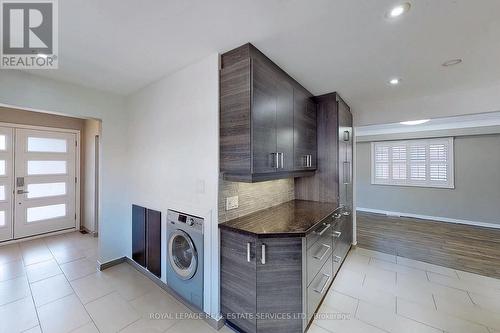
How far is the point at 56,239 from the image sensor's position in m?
4.07

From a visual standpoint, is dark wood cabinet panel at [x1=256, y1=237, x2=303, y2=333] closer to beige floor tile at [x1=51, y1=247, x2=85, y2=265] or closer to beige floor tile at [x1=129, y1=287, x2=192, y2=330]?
beige floor tile at [x1=129, y1=287, x2=192, y2=330]

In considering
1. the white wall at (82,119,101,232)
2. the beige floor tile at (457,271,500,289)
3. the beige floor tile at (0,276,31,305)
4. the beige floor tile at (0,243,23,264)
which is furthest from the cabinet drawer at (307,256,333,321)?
the white wall at (82,119,101,232)

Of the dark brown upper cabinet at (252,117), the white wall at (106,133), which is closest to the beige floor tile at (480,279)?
the dark brown upper cabinet at (252,117)

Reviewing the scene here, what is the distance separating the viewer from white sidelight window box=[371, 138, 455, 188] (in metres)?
5.49

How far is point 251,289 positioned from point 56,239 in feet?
14.7

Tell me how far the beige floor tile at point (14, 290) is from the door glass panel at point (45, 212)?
1991mm

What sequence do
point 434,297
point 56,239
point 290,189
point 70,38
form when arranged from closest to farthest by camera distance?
point 70,38
point 434,297
point 290,189
point 56,239

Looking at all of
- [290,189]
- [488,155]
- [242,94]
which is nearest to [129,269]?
[290,189]

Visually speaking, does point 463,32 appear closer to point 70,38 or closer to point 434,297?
point 434,297

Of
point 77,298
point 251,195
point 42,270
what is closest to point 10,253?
point 42,270

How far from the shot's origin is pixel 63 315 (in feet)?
6.64

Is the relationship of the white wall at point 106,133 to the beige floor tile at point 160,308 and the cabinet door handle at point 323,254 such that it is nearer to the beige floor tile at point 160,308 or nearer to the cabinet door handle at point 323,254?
the beige floor tile at point 160,308

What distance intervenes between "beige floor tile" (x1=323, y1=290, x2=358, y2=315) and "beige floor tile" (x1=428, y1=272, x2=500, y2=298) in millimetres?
1316

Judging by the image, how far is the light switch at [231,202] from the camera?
80.0 inches
